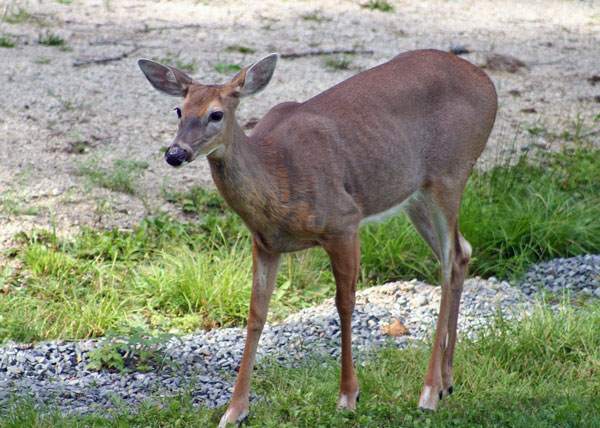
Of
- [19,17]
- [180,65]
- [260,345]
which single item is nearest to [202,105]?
[260,345]

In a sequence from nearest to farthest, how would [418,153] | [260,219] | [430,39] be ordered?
1. [260,219]
2. [418,153]
3. [430,39]

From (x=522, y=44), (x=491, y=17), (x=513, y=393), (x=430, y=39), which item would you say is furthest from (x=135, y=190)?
(x=491, y=17)

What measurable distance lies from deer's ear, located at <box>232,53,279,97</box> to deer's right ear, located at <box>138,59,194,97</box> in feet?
0.78

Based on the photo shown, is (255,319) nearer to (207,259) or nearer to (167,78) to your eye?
(167,78)

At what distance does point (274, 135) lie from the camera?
4234 mm

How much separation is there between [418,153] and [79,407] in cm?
215

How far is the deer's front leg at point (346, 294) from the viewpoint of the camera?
418 cm

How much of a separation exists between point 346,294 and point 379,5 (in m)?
7.85

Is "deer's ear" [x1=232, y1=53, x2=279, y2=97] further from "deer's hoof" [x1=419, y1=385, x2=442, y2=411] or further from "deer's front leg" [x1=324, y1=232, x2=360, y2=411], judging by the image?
"deer's hoof" [x1=419, y1=385, x2=442, y2=411]

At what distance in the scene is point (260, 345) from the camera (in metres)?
5.12

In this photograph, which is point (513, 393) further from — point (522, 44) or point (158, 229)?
point (522, 44)

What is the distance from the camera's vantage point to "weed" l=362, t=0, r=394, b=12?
445 inches

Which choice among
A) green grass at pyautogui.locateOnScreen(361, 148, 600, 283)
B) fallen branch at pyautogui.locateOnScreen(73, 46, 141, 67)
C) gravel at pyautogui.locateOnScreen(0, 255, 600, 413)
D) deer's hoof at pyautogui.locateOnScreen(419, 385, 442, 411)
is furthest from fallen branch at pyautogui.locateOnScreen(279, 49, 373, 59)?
deer's hoof at pyautogui.locateOnScreen(419, 385, 442, 411)

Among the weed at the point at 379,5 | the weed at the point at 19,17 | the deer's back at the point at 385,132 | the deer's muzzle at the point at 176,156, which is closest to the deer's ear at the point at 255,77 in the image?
the deer's back at the point at 385,132
